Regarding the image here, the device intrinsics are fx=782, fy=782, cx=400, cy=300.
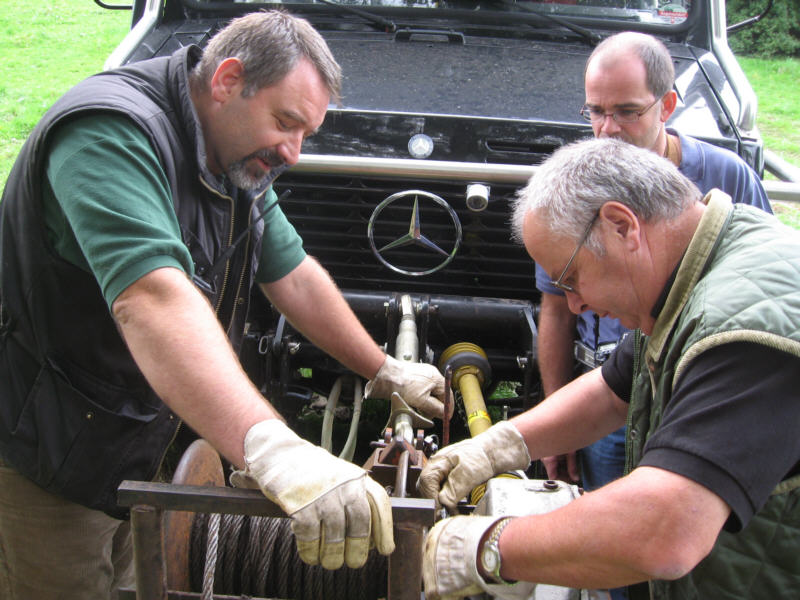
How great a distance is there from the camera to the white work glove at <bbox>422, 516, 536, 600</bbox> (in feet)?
5.59

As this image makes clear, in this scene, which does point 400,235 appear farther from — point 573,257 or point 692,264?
point 692,264

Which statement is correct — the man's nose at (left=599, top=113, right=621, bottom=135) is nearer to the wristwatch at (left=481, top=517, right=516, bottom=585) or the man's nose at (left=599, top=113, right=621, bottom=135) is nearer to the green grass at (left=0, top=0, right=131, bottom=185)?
the wristwatch at (left=481, top=517, right=516, bottom=585)

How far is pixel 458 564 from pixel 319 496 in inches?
15.6

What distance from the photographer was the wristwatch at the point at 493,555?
65.1 inches

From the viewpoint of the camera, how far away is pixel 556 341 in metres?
2.91

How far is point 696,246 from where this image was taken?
5.43 feet

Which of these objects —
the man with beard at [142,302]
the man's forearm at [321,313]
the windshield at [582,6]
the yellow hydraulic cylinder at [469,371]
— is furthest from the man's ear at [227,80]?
the windshield at [582,6]

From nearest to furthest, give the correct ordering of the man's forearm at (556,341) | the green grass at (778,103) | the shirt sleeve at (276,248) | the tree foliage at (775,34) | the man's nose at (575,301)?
1. the man's nose at (575,301)
2. the shirt sleeve at (276,248)
3. the man's forearm at (556,341)
4. the green grass at (778,103)
5. the tree foliage at (775,34)

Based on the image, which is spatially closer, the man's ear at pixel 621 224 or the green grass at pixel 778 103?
the man's ear at pixel 621 224

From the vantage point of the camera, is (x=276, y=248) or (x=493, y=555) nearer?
(x=493, y=555)

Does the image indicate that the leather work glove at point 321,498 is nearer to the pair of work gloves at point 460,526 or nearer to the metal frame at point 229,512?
the metal frame at point 229,512

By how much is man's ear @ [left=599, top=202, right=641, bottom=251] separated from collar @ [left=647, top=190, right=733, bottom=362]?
11 cm

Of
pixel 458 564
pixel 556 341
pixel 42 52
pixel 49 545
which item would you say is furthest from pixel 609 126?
pixel 42 52

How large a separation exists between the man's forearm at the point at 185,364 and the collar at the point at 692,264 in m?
0.89
